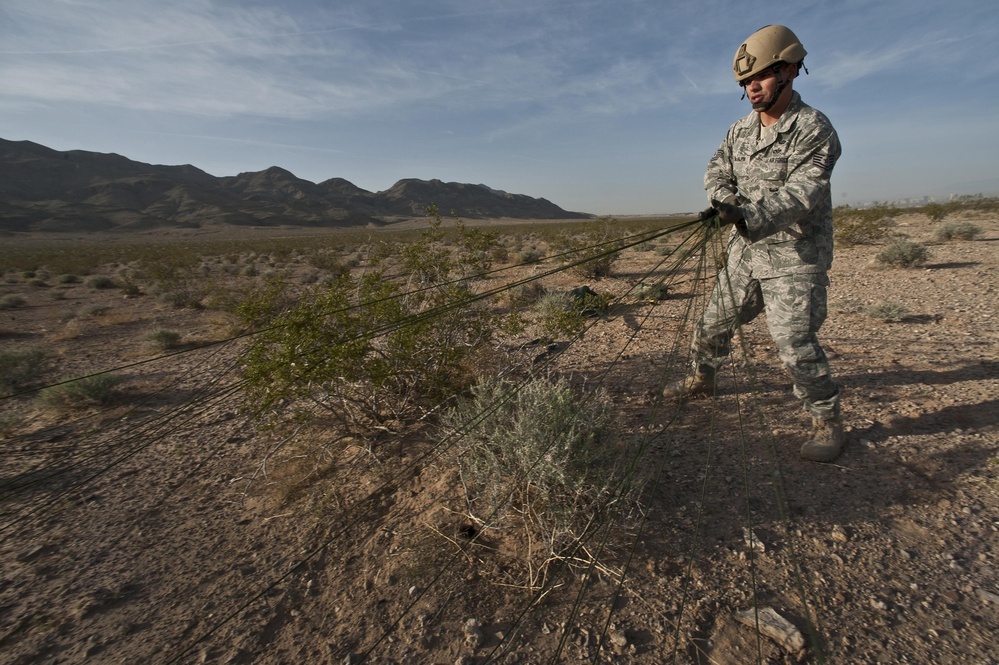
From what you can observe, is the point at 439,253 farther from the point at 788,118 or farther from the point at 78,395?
the point at 78,395

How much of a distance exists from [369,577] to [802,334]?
2511 mm

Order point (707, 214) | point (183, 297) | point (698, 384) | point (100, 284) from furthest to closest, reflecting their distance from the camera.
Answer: point (100, 284), point (183, 297), point (698, 384), point (707, 214)

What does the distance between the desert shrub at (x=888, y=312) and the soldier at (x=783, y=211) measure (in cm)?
288

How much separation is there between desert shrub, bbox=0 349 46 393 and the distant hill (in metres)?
63.7

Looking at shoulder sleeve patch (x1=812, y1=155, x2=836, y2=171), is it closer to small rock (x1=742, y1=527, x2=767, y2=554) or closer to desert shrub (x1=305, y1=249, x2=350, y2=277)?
small rock (x1=742, y1=527, x2=767, y2=554)

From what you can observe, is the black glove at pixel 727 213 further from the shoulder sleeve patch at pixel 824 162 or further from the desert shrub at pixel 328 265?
the desert shrub at pixel 328 265

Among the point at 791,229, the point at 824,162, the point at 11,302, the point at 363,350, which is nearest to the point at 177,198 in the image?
the point at 11,302

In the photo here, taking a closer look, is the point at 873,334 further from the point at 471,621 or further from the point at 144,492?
the point at 144,492

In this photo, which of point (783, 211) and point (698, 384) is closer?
point (783, 211)

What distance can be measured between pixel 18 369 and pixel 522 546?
5.80 m

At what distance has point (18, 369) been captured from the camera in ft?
15.1

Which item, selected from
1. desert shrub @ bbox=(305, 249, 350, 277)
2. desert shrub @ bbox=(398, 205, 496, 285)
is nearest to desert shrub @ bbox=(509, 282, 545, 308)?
desert shrub @ bbox=(398, 205, 496, 285)

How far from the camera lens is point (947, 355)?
3637 millimetres

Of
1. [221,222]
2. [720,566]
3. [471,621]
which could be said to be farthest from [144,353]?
[221,222]
